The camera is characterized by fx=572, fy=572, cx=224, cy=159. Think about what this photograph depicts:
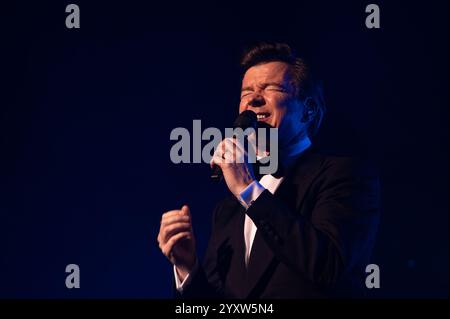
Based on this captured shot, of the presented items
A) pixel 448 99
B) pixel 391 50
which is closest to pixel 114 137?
pixel 391 50

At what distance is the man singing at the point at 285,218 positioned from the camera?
1.55 meters

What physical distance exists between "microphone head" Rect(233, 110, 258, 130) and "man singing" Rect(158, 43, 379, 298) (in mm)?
88

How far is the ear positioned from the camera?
77.1 inches

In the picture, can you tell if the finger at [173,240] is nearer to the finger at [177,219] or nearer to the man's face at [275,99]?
the finger at [177,219]

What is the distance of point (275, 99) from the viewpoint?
1876 mm

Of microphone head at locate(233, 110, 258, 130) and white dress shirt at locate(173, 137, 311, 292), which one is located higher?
microphone head at locate(233, 110, 258, 130)

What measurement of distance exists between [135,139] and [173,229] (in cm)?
111

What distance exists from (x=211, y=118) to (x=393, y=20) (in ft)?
3.07

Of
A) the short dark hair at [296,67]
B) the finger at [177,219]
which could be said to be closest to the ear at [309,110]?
the short dark hair at [296,67]

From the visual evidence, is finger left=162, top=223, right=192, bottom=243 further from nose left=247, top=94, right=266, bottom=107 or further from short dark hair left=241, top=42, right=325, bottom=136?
short dark hair left=241, top=42, right=325, bottom=136

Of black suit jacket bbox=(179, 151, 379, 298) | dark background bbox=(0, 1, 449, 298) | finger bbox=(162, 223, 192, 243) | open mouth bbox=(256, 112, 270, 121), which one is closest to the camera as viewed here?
black suit jacket bbox=(179, 151, 379, 298)

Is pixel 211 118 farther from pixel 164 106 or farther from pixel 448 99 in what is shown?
pixel 448 99

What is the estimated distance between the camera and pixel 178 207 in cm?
271

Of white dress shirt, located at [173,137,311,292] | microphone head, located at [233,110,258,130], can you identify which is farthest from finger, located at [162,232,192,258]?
microphone head, located at [233,110,258,130]
